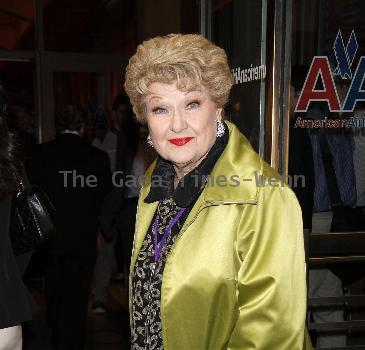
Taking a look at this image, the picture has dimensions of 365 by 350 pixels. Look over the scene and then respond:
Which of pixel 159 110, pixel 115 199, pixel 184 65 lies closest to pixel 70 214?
pixel 115 199

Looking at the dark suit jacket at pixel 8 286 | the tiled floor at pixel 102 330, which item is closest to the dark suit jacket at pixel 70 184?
the tiled floor at pixel 102 330

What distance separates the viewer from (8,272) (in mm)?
2164

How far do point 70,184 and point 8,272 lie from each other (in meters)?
2.05

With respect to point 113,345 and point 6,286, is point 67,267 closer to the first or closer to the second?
point 113,345

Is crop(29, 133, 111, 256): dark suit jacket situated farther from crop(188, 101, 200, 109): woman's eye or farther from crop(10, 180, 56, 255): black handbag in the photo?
crop(188, 101, 200, 109): woman's eye

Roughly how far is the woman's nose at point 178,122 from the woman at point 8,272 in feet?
2.88

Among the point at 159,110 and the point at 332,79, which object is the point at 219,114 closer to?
the point at 159,110

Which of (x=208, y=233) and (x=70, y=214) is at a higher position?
(x=208, y=233)

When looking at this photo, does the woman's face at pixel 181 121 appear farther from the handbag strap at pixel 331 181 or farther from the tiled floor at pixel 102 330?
the tiled floor at pixel 102 330

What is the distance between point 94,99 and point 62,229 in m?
3.45

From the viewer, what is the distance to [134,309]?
1.82 meters

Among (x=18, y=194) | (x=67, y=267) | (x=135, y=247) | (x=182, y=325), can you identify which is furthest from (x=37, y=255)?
(x=182, y=325)

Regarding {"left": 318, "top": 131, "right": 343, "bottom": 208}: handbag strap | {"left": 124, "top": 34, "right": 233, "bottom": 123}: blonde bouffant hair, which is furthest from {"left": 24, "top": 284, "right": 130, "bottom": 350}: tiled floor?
{"left": 124, "top": 34, "right": 233, "bottom": 123}: blonde bouffant hair

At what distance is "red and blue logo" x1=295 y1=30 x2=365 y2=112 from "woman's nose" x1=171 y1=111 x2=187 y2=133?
3.98ft
